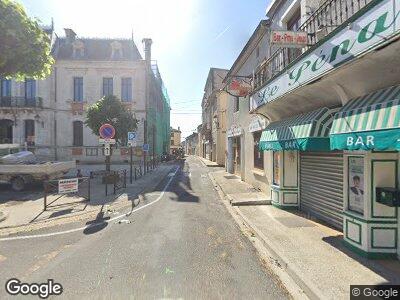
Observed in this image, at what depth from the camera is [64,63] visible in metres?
30.5

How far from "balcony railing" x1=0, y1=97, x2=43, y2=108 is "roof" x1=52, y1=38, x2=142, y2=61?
519 centimetres

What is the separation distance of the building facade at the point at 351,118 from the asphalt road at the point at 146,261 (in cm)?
234

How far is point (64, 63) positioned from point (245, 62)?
22.5 meters

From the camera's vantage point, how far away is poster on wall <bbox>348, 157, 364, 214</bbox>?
560 cm

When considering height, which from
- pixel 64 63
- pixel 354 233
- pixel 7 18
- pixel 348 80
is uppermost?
pixel 64 63

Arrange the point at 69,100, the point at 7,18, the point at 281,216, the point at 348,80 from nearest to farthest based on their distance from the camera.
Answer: the point at 348,80 → the point at 7,18 → the point at 281,216 → the point at 69,100

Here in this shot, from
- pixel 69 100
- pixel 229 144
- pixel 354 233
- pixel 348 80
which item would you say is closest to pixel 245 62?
pixel 229 144

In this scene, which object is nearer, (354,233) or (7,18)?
(354,233)

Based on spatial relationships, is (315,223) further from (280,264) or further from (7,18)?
(7,18)

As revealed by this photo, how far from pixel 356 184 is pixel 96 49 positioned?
3253 cm

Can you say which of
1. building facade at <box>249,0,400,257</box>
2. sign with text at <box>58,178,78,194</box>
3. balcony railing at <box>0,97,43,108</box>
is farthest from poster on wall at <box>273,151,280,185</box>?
balcony railing at <box>0,97,43,108</box>

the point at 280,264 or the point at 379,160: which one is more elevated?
the point at 379,160

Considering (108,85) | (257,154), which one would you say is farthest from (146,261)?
(108,85)

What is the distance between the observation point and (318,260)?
207 inches
